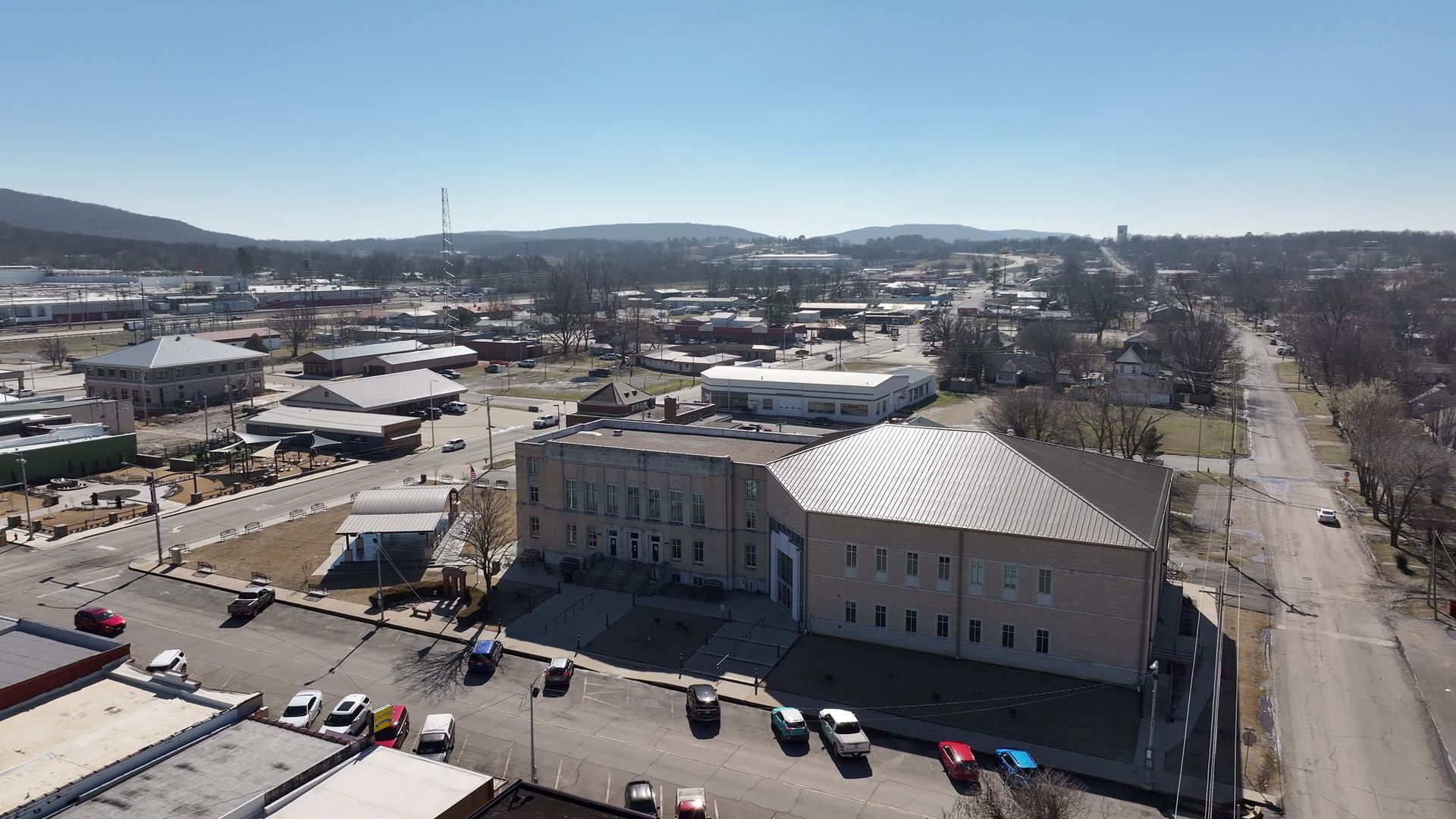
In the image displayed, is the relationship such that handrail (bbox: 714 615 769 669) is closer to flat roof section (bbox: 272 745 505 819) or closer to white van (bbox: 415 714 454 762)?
white van (bbox: 415 714 454 762)

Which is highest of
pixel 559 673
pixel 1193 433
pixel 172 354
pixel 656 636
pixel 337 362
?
pixel 172 354

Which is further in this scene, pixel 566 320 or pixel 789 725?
pixel 566 320

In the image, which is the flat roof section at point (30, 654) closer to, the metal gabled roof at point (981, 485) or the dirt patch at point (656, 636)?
the dirt patch at point (656, 636)

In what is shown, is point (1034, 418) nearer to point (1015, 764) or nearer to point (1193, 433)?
point (1193, 433)

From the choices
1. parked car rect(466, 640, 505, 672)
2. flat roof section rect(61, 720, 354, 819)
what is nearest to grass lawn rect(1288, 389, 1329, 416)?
parked car rect(466, 640, 505, 672)

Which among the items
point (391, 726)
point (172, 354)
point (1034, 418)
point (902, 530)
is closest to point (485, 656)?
point (391, 726)

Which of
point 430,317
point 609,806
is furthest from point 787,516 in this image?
point 430,317

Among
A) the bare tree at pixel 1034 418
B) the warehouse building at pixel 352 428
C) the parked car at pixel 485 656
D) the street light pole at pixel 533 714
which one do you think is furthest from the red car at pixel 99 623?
the bare tree at pixel 1034 418
